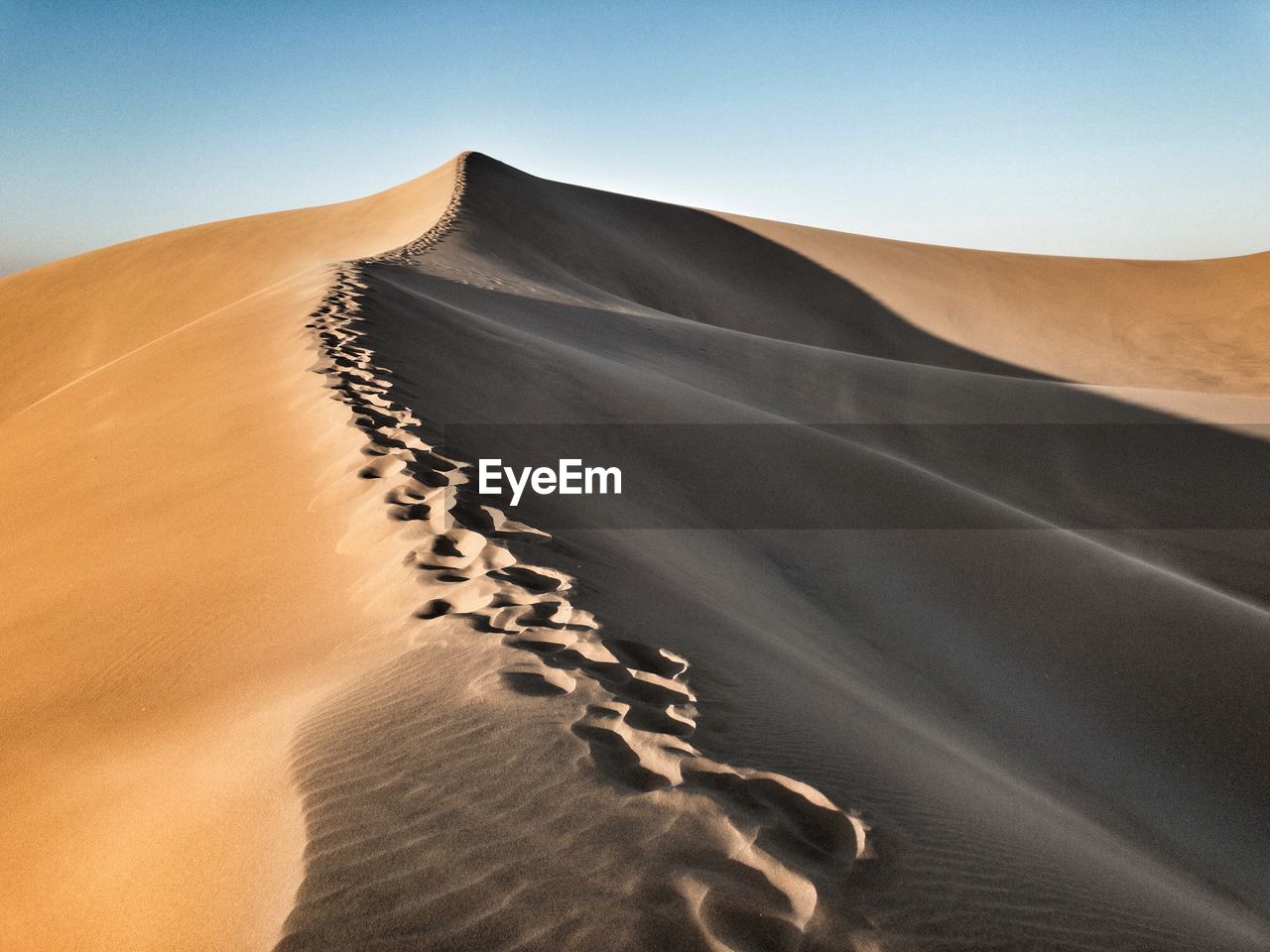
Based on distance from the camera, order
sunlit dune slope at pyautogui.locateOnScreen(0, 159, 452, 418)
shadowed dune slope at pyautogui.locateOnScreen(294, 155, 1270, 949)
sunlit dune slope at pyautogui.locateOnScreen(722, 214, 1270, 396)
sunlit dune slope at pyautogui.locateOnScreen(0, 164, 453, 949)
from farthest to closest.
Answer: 1. sunlit dune slope at pyautogui.locateOnScreen(722, 214, 1270, 396)
2. sunlit dune slope at pyautogui.locateOnScreen(0, 159, 452, 418)
3. shadowed dune slope at pyautogui.locateOnScreen(294, 155, 1270, 949)
4. sunlit dune slope at pyautogui.locateOnScreen(0, 164, 453, 949)

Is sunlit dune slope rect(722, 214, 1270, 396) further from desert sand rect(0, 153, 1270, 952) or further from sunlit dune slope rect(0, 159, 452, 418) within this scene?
desert sand rect(0, 153, 1270, 952)

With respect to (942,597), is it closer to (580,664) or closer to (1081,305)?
(580,664)

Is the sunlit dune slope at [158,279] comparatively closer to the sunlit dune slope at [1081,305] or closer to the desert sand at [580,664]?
the desert sand at [580,664]

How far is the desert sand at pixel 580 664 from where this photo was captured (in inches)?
79.4

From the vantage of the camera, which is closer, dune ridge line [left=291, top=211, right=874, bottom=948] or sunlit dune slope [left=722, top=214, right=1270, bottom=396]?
dune ridge line [left=291, top=211, right=874, bottom=948]

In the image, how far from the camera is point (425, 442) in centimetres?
543

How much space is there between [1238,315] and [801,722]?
121ft

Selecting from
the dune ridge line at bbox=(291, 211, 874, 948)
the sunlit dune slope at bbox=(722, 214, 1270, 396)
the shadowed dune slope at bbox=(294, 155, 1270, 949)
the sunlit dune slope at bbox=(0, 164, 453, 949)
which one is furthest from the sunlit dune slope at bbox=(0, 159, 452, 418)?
the dune ridge line at bbox=(291, 211, 874, 948)

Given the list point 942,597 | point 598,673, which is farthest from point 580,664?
point 942,597

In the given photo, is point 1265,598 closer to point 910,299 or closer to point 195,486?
point 195,486

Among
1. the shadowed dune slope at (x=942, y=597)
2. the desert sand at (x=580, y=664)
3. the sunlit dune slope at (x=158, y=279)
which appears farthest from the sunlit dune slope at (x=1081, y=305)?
the desert sand at (x=580, y=664)

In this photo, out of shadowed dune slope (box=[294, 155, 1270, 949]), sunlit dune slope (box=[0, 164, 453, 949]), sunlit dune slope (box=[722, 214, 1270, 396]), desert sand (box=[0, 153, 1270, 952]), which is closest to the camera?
desert sand (box=[0, 153, 1270, 952])

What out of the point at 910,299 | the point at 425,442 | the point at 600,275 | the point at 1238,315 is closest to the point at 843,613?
the point at 425,442

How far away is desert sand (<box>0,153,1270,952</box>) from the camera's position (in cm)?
202
